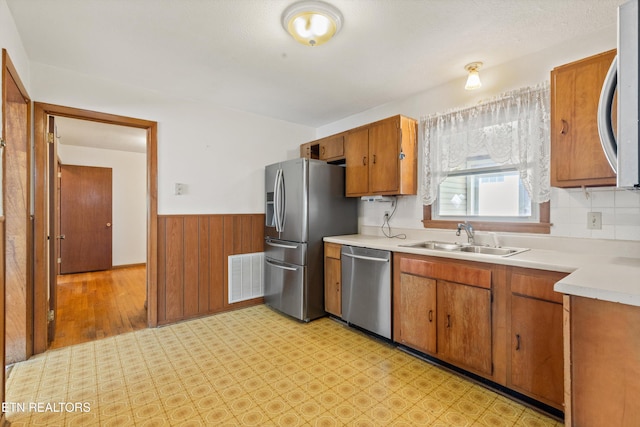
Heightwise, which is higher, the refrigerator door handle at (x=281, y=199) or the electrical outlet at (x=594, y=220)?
the refrigerator door handle at (x=281, y=199)

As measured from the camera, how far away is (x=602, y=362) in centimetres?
111

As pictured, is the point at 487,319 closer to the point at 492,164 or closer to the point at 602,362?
the point at 602,362

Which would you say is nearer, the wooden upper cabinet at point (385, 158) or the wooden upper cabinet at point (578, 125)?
the wooden upper cabinet at point (578, 125)

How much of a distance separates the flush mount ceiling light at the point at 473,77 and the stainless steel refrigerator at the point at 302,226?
1506 mm

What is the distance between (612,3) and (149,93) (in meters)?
3.67

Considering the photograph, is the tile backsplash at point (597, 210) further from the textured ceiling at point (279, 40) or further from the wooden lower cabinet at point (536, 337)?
the textured ceiling at point (279, 40)

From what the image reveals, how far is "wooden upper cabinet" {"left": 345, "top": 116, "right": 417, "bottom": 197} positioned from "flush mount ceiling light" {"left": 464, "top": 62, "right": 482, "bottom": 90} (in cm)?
62

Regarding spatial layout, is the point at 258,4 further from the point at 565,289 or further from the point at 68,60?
the point at 565,289

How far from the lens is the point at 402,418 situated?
171 cm

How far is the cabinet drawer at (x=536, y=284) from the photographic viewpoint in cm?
170

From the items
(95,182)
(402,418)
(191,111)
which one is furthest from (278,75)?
(95,182)

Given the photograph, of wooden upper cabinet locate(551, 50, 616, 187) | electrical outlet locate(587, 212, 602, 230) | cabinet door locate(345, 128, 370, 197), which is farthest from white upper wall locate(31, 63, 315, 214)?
electrical outlet locate(587, 212, 602, 230)

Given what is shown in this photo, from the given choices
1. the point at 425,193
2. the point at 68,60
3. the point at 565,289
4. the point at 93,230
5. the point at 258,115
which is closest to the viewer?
the point at 565,289

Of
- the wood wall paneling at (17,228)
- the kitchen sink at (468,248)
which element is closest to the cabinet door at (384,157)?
the kitchen sink at (468,248)
